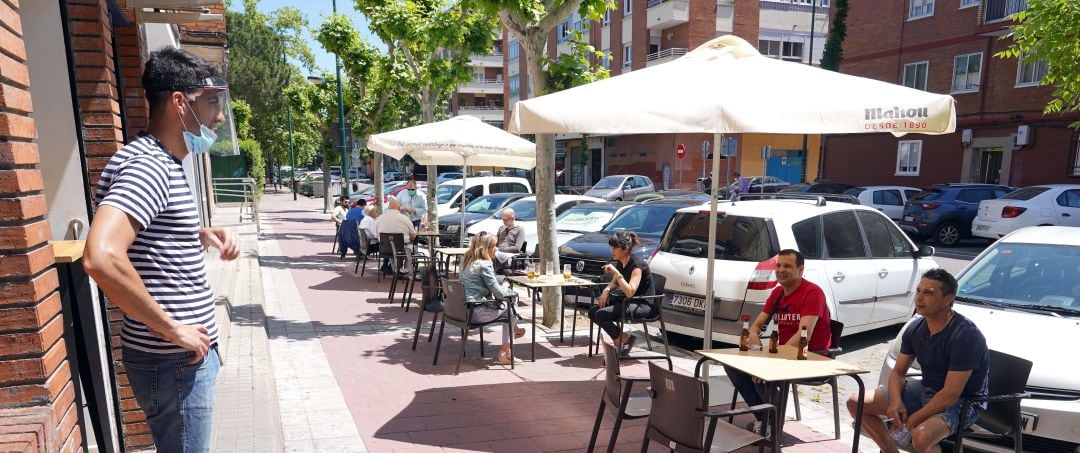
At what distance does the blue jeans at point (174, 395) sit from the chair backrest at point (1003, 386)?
164 inches

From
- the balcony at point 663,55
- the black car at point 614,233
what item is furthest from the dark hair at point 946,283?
the balcony at point 663,55

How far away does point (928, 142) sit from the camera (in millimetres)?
24969

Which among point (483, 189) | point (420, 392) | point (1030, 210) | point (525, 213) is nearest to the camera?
point (420, 392)

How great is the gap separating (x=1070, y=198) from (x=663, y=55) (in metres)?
21.3

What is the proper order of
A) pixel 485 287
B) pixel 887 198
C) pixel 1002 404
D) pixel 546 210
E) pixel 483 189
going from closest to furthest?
pixel 1002 404, pixel 485 287, pixel 546 210, pixel 483 189, pixel 887 198

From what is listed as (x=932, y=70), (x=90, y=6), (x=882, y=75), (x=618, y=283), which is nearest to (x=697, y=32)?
(x=882, y=75)

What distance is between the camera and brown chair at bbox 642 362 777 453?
3092 mm

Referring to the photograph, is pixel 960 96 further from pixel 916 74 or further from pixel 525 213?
pixel 525 213

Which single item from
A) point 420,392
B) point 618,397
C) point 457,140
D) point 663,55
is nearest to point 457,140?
point 457,140

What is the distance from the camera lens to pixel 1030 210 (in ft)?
48.7

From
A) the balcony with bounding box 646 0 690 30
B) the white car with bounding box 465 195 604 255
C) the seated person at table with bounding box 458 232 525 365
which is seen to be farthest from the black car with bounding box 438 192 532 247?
the balcony with bounding box 646 0 690 30

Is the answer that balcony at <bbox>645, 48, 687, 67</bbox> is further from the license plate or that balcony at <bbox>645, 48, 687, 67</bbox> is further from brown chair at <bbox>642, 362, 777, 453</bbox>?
brown chair at <bbox>642, 362, 777, 453</bbox>

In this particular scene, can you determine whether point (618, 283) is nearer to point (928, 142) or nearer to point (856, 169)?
point (928, 142)

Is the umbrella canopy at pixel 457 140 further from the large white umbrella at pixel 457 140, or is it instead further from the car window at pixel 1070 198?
the car window at pixel 1070 198
